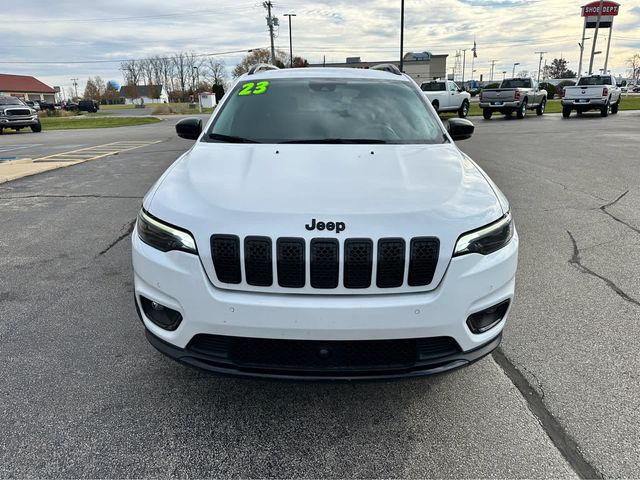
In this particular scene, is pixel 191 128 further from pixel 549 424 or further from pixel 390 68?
pixel 549 424

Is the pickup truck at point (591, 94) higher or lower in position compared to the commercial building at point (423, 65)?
lower

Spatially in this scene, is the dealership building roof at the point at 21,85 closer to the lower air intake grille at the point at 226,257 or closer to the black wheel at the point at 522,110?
the black wheel at the point at 522,110

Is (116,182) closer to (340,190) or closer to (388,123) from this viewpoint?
(388,123)

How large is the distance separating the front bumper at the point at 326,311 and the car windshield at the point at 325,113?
1380 millimetres

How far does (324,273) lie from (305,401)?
36.5 inches

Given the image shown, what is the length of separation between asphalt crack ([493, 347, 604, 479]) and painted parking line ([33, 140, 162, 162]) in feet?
40.8

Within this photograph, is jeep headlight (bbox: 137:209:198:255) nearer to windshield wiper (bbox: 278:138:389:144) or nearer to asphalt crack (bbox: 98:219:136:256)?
windshield wiper (bbox: 278:138:389:144)

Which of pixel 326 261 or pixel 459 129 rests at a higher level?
pixel 459 129

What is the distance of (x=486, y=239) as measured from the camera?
2.32 m

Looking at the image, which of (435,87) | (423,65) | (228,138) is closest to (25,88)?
(423,65)

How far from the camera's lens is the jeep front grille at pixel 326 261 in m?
2.12

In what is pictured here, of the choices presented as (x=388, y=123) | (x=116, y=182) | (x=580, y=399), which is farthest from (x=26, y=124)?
(x=580, y=399)

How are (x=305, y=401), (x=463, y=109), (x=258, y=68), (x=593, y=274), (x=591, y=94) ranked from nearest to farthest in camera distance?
(x=305, y=401) < (x=593, y=274) < (x=258, y=68) < (x=591, y=94) < (x=463, y=109)

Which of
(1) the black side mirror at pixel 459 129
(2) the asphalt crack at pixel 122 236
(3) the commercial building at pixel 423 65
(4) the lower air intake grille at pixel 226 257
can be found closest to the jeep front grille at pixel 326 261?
(4) the lower air intake grille at pixel 226 257
